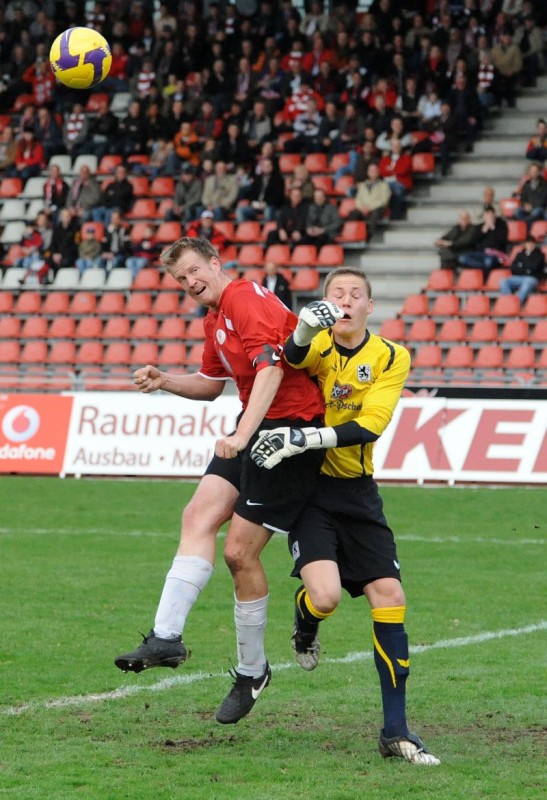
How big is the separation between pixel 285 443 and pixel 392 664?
104 cm

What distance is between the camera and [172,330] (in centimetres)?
2462

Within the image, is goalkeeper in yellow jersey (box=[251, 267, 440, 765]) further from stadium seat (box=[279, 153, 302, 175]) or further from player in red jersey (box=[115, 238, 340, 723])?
stadium seat (box=[279, 153, 302, 175])

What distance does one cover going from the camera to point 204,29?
95.8 ft

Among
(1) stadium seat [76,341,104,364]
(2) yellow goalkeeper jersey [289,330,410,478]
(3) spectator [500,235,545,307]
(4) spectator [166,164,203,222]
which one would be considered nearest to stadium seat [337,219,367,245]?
(4) spectator [166,164,203,222]

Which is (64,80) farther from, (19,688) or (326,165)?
(326,165)

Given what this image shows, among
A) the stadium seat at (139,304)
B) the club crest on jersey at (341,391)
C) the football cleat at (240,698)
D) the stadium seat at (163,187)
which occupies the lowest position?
the stadium seat at (139,304)

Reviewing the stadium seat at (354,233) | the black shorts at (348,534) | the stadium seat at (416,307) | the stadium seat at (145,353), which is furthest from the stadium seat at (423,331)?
the black shorts at (348,534)

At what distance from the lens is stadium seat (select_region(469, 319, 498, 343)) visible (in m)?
22.0

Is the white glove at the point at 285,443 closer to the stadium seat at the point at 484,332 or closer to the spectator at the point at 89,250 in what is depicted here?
the stadium seat at the point at 484,332

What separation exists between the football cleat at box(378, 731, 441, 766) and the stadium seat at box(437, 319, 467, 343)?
16.7 meters

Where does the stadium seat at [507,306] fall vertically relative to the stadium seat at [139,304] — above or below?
above

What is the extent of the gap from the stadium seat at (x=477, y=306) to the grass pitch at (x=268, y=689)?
9.33 meters

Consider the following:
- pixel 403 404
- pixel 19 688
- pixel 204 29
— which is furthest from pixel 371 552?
pixel 204 29

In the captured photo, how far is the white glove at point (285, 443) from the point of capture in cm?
581
